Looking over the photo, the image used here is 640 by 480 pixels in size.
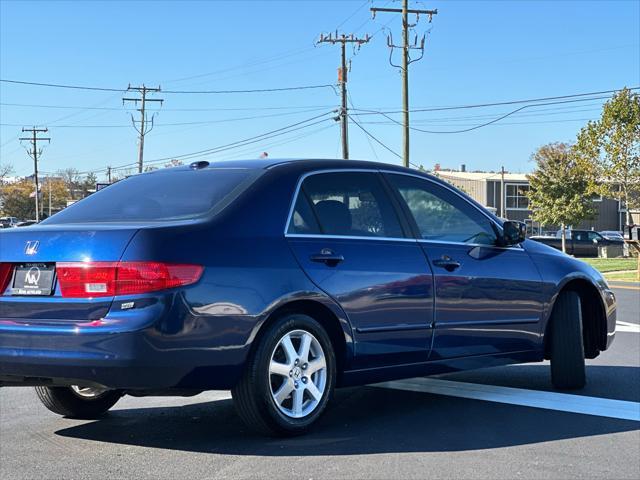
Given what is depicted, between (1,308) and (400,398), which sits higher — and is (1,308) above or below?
above

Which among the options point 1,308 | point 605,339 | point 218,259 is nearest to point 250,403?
point 218,259

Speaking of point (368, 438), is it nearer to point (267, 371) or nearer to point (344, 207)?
point (267, 371)

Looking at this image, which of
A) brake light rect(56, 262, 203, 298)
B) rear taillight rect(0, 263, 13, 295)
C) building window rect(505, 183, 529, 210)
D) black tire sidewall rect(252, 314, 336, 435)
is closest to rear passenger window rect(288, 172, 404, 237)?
black tire sidewall rect(252, 314, 336, 435)

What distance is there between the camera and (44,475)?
4.17 meters

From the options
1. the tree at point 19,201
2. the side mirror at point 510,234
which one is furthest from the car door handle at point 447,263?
the tree at point 19,201

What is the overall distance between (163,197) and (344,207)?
1138 millimetres

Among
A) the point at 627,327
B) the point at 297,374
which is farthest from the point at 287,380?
the point at 627,327

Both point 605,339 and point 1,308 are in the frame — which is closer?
point 1,308

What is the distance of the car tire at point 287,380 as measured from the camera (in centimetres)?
456

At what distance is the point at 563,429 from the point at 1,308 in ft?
11.3

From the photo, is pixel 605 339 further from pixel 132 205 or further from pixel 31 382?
pixel 31 382

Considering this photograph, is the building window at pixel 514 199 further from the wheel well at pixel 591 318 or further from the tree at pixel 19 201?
the wheel well at pixel 591 318

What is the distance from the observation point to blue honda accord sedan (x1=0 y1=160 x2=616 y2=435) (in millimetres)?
4250

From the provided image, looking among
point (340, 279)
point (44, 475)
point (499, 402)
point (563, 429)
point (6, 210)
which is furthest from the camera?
point (6, 210)
